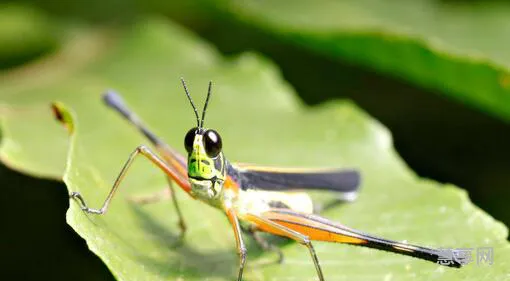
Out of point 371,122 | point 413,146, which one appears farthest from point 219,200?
point 413,146

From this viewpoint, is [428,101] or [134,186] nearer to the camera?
[134,186]

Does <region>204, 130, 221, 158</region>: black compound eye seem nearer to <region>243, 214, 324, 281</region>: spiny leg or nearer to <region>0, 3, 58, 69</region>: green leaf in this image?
<region>243, 214, 324, 281</region>: spiny leg

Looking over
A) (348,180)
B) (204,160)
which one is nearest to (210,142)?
(204,160)

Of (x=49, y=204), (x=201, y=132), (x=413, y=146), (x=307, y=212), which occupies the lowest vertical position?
(x=49, y=204)

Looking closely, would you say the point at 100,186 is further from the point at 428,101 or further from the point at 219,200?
the point at 428,101

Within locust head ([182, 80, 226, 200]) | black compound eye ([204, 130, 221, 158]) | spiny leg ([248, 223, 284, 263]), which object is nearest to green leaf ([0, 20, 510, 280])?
spiny leg ([248, 223, 284, 263])
